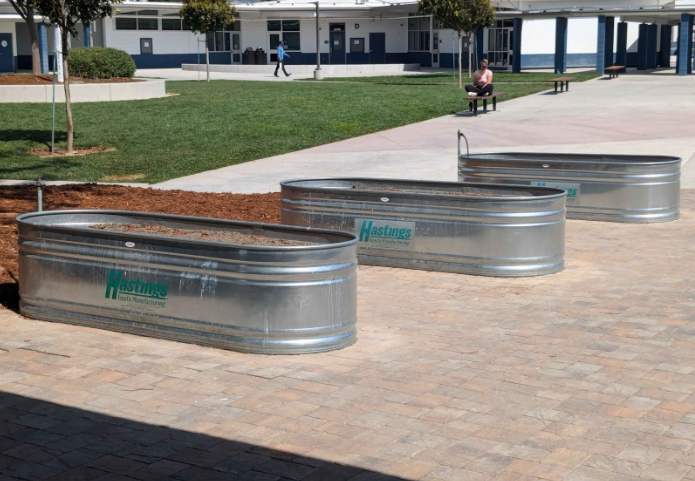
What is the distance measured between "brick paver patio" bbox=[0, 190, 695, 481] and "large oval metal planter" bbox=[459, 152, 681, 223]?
401 centimetres

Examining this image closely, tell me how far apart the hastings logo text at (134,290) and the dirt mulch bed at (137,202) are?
12.5 feet

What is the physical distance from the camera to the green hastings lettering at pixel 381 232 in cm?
1009

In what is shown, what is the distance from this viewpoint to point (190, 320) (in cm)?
725

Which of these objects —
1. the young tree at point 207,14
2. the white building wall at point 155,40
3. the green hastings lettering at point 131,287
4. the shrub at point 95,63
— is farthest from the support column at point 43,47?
the green hastings lettering at point 131,287

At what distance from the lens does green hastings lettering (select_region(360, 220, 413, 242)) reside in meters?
10.1

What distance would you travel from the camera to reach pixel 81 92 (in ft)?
93.7

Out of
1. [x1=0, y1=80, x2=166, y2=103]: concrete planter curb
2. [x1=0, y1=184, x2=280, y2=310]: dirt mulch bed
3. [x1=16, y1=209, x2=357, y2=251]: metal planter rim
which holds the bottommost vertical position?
[x1=0, y1=184, x2=280, y2=310]: dirt mulch bed

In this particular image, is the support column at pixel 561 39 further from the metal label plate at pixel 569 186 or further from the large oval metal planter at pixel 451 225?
the large oval metal planter at pixel 451 225

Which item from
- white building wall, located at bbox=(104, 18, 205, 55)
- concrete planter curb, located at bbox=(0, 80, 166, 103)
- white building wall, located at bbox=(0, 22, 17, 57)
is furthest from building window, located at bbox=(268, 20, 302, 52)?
concrete planter curb, located at bbox=(0, 80, 166, 103)

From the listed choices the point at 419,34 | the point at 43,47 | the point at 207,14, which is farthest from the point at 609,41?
the point at 43,47

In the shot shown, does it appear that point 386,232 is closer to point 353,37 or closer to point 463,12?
point 463,12

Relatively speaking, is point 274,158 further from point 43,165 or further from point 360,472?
point 360,472

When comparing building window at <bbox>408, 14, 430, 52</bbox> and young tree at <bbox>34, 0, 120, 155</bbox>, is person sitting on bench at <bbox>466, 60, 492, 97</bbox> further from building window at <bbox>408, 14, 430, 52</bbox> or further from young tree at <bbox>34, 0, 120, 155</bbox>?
building window at <bbox>408, 14, 430, 52</bbox>

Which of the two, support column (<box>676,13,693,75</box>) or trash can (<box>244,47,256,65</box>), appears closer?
support column (<box>676,13,693,75</box>)
